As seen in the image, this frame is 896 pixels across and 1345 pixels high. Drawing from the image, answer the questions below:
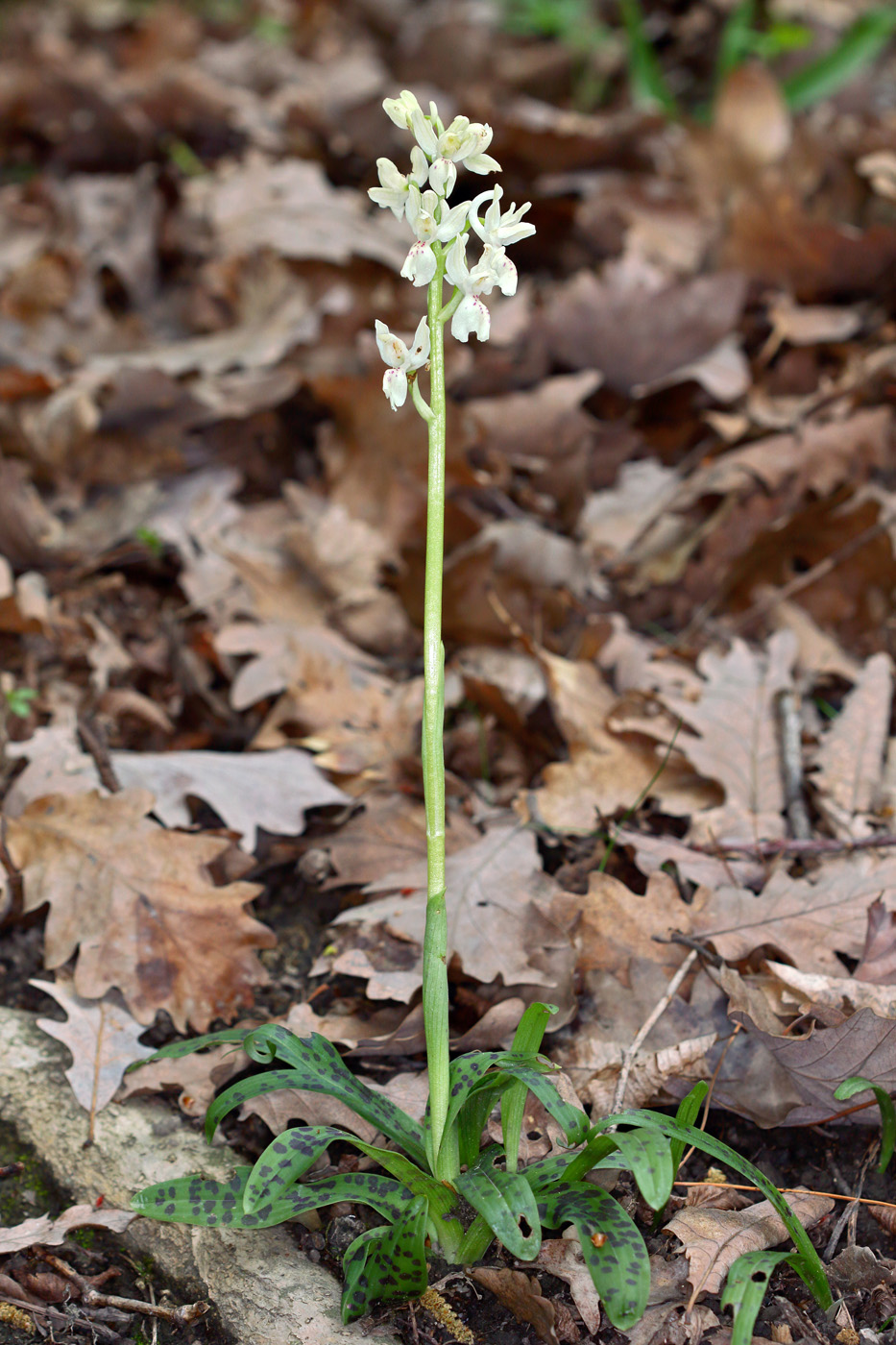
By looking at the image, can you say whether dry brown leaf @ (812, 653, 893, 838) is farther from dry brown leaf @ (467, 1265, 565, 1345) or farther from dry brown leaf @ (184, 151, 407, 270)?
dry brown leaf @ (184, 151, 407, 270)

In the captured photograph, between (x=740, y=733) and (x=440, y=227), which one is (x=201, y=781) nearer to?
(x=740, y=733)

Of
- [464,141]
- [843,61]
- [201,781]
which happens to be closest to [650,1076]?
[201,781]

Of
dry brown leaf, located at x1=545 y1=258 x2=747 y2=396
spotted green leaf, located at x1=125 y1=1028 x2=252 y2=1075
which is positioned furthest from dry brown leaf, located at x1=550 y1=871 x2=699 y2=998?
dry brown leaf, located at x1=545 y1=258 x2=747 y2=396

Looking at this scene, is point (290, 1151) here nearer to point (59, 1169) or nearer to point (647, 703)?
point (59, 1169)

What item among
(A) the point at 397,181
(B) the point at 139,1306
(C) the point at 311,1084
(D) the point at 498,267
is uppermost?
(A) the point at 397,181

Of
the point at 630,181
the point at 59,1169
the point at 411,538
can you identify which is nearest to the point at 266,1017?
the point at 59,1169

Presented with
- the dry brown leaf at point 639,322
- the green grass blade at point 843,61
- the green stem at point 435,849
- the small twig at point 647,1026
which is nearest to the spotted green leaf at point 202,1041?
the green stem at point 435,849
